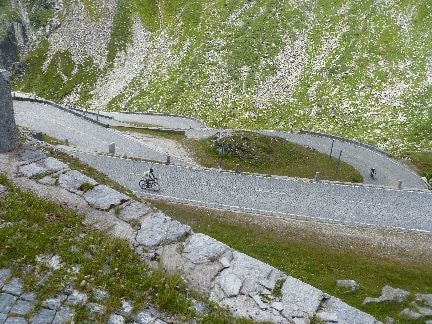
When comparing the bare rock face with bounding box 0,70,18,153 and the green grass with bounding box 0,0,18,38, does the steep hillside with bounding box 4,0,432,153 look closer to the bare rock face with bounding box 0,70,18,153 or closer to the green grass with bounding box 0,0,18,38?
the green grass with bounding box 0,0,18,38

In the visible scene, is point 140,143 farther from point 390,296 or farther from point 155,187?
point 390,296

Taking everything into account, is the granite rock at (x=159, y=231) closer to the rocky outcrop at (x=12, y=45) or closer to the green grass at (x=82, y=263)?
the green grass at (x=82, y=263)

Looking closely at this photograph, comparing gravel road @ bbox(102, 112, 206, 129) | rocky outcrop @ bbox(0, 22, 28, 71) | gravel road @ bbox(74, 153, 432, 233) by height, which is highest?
rocky outcrop @ bbox(0, 22, 28, 71)

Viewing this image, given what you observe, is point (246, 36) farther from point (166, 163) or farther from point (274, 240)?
point (274, 240)

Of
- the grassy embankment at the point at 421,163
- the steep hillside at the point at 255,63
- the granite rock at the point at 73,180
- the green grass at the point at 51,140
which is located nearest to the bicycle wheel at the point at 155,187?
the green grass at the point at 51,140

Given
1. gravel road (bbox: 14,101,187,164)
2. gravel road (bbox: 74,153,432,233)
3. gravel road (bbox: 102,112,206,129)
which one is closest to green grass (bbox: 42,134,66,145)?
gravel road (bbox: 14,101,187,164)
